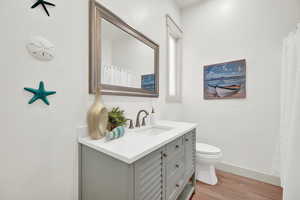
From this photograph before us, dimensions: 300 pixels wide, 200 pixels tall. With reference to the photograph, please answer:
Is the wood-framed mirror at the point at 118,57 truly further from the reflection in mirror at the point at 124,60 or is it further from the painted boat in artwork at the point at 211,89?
the painted boat in artwork at the point at 211,89

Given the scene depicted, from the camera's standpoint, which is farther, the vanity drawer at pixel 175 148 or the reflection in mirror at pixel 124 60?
the reflection in mirror at pixel 124 60

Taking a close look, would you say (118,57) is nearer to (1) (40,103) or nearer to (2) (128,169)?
(1) (40,103)

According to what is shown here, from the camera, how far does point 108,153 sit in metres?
0.70

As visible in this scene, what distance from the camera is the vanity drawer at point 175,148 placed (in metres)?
1.00

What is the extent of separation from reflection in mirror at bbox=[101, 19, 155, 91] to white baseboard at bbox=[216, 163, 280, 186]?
171 centimetres

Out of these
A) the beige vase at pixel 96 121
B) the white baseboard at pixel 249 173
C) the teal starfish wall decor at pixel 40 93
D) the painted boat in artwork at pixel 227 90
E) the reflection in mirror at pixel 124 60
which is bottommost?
the white baseboard at pixel 249 173

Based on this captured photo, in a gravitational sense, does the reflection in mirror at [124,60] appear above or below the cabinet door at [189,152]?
above

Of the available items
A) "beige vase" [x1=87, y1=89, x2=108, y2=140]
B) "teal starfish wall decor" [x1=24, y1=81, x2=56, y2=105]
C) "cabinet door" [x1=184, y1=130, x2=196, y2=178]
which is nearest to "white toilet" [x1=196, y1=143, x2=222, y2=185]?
"cabinet door" [x1=184, y1=130, x2=196, y2=178]

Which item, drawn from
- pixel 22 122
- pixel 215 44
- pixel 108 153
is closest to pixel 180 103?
pixel 215 44

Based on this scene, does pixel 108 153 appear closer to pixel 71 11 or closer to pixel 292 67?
pixel 71 11

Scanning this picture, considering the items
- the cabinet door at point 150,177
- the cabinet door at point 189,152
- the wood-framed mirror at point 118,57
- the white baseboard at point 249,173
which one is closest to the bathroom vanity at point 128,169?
the cabinet door at point 150,177

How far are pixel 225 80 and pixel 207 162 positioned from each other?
49.6 inches

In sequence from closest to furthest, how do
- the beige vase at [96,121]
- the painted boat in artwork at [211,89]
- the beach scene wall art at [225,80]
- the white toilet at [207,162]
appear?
the beige vase at [96,121], the white toilet at [207,162], the beach scene wall art at [225,80], the painted boat in artwork at [211,89]

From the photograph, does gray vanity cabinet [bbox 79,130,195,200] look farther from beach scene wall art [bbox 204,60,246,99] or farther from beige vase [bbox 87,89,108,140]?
beach scene wall art [bbox 204,60,246,99]
